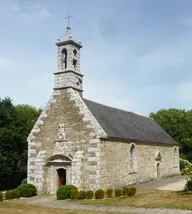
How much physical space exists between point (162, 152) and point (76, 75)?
13856 mm

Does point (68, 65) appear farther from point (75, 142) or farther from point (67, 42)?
point (75, 142)

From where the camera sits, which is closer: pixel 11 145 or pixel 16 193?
pixel 16 193

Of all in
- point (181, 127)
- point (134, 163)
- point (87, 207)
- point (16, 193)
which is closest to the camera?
point (87, 207)

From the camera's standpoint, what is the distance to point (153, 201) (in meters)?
16.8

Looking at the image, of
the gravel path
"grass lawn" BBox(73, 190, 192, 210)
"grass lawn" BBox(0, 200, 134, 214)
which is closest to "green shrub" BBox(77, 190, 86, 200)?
"grass lawn" BBox(73, 190, 192, 210)

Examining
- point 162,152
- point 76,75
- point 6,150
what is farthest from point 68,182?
point 162,152

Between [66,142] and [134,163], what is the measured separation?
21.7ft

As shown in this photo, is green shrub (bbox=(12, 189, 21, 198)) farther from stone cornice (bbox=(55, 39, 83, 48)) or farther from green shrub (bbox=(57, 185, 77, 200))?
stone cornice (bbox=(55, 39, 83, 48))

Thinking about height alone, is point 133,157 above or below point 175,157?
above

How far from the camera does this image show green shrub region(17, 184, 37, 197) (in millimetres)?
20844

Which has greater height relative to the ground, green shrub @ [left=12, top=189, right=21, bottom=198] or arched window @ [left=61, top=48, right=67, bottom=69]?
arched window @ [left=61, top=48, right=67, bottom=69]

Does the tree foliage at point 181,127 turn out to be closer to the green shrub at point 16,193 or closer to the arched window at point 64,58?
the arched window at point 64,58

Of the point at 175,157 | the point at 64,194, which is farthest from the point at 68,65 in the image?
the point at 175,157

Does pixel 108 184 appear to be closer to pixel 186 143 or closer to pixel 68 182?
pixel 68 182
